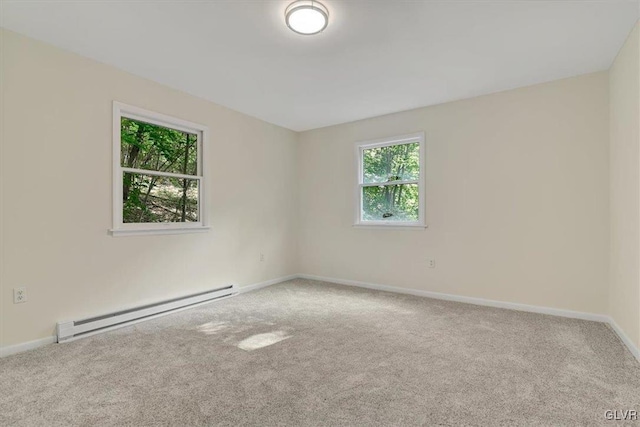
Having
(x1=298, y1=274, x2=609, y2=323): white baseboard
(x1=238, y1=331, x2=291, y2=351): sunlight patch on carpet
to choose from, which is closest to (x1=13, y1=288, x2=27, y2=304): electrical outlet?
(x1=238, y1=331, x2=291, y2=351): sunlight patch on carpet

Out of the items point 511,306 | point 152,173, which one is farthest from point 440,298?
point 152,173

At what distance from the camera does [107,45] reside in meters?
2.66

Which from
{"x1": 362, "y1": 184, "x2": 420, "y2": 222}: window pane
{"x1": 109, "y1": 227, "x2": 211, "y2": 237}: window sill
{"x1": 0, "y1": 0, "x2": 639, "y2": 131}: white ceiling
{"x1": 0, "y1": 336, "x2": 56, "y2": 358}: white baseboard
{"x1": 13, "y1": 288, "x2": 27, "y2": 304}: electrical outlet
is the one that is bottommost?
{"x1": 0, "y1": 336, "x2": 56, "y2": 358}: white baseboard

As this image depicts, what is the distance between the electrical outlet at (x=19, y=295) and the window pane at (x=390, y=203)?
3.76 metres

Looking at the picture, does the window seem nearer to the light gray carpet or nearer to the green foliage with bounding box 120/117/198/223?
the light gray carpet

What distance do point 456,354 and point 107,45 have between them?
3728 millimetres

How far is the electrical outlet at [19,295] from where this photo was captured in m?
2.47

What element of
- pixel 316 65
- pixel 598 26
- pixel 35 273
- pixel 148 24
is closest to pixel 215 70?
pixel 148 24

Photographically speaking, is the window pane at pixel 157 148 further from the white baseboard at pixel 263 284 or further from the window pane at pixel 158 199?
the white baseboard at pixel 263 284

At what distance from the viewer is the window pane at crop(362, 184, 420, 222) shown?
430 cm

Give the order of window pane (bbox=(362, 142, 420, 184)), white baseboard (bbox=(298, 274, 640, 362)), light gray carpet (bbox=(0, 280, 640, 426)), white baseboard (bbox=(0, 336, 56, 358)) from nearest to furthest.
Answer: light gray carpet (bbox=(0, 280, 640, 426)), white baseboard (bbox=(0, 336, 56, 358)), white baseboard (bbox=(298, 274, 640, 362)), window pane (bbox=(362, 142, 420, 184))

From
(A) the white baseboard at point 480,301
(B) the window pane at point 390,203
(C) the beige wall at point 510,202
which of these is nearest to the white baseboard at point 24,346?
(A) the white baseboard at point 480,301

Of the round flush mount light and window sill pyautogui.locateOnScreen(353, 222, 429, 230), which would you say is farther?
window sill pyautogui.locateOnScreen(353, 222, 429, 230)

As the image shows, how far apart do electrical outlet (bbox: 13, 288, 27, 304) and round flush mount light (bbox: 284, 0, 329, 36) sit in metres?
2.88
